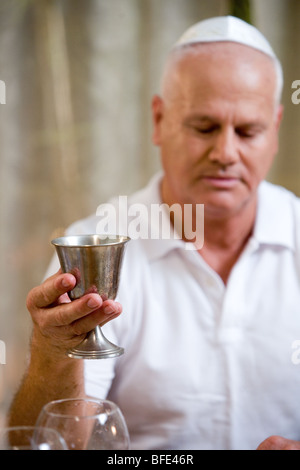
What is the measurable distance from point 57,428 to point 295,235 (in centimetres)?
98

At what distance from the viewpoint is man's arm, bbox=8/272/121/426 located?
801mm

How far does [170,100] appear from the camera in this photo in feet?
4.76

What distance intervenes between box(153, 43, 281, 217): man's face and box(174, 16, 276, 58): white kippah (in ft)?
0.08

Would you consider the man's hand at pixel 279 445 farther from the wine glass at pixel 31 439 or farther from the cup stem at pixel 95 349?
the wine glass at pixel 31 439

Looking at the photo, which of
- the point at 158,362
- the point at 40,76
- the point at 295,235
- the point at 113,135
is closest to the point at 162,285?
the point at 158,362

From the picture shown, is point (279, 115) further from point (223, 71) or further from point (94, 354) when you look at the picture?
point (94, 354)

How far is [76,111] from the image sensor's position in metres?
1.62

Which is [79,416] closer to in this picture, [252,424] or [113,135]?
[252,424]

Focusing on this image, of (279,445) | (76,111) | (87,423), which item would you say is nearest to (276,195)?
(76,111)

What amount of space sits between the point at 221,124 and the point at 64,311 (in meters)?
0.71

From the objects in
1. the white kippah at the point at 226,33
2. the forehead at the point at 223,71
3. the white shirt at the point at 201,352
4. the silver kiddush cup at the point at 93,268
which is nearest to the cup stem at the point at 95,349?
the silver kiddush cup at the point at 93,268

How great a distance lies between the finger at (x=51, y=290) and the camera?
2.57ft

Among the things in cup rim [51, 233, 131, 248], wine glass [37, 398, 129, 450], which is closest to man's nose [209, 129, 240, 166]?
cup rim [51, 233, 131, 248]

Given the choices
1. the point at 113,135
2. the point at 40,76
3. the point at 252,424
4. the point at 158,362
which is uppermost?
the point at 40,76
